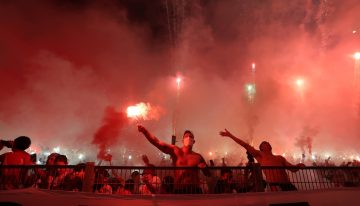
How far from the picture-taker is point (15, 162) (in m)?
7.57

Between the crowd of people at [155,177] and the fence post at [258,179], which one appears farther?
the fence post at [258,179]

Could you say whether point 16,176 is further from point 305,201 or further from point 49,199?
point 305,201

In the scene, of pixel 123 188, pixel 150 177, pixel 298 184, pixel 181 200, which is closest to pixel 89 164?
pixel 123 188

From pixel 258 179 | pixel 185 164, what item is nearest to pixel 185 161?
pixel 185 164

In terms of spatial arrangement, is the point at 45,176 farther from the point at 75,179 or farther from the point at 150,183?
the point at 150,183

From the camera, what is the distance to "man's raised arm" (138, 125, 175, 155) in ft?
26.6

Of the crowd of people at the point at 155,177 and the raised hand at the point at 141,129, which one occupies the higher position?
the raised hand at the point at 141,129

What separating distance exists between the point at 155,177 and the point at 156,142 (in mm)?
1085

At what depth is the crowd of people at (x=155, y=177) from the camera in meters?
6.74

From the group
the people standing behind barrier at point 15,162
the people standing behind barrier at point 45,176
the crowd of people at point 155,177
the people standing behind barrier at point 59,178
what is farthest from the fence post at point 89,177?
the people standing behind barrier at point 15,162

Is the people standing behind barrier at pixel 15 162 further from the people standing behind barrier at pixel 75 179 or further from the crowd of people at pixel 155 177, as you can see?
the people standing behind barrier at pixel 75 179

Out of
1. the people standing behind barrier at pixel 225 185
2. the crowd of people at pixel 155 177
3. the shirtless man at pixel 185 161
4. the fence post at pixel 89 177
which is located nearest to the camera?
the fence post at pixel 89 177

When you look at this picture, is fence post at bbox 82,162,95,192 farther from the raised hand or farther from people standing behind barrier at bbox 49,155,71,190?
the raised hand

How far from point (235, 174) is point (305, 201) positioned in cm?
182
